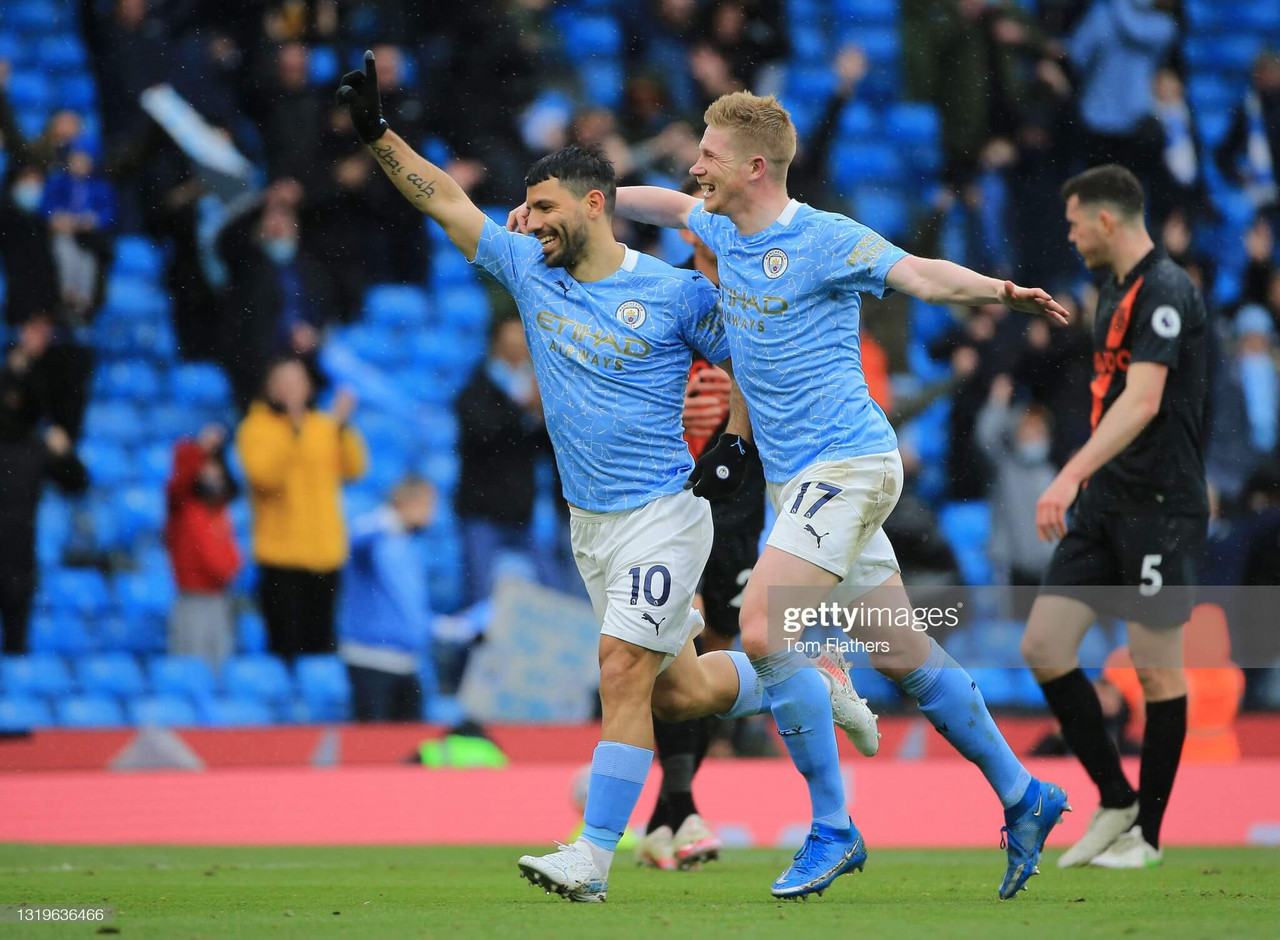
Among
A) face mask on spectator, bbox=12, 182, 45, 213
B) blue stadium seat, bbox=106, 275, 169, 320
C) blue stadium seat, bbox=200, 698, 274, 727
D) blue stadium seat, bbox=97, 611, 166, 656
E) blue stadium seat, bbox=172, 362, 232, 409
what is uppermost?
face mask on spectator, bbox=12, 182, 45, 213

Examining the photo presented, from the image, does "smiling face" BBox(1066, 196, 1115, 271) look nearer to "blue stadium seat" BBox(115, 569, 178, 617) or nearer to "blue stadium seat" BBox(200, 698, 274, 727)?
"blue stadium seat" BBox(200, 698, 274, 727)

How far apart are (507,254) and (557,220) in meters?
0.20

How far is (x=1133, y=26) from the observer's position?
13.1 meters

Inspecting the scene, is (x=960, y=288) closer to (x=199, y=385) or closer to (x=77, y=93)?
(x=199, y=385)

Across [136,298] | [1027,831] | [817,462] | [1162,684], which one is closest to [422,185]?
[817,462]

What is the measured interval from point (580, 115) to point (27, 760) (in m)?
5.89

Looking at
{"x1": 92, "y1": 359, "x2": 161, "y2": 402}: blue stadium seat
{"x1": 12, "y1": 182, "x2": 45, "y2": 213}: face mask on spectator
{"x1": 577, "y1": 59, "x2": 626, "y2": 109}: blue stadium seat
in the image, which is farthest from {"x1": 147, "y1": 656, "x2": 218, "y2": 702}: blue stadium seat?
{"x1": 577, "y1": 59, "x2": 626, "y2": 109}: blue stadium seat

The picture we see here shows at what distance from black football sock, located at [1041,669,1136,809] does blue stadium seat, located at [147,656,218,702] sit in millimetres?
5764

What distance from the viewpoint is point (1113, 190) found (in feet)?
23.0

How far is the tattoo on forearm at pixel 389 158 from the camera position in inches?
208

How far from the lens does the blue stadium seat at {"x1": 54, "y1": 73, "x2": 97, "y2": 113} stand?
40.4ft

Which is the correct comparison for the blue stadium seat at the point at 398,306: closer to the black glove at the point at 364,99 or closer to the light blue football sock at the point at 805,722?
the black glove at the point at 364,99

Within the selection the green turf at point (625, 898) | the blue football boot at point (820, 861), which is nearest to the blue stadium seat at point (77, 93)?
the green turf at point (625, 898)

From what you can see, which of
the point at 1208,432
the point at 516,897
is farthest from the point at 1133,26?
the point at 516,897
